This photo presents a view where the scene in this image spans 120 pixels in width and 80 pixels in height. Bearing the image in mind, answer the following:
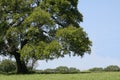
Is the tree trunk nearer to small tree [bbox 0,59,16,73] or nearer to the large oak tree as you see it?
the large oak tree

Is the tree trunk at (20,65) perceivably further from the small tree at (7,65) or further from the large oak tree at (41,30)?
the small tree at (7,65)

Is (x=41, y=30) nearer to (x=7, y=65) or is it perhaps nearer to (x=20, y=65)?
(x=20, y=65)

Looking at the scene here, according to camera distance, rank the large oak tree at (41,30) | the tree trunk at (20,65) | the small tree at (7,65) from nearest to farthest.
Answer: the large oak tree at (41,30) < the tree trunk at (20,65) < the small tree at (7,65)

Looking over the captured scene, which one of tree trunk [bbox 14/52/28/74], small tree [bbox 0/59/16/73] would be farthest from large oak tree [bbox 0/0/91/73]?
small tree [bbox 0/59/16/73]

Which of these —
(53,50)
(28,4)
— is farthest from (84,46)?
(28,4)

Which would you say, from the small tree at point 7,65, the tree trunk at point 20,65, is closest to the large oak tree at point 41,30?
the tree trunk at point 20,65

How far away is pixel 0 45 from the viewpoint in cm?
4612

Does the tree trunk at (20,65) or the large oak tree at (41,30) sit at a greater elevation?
the large oak tree at (41,30)

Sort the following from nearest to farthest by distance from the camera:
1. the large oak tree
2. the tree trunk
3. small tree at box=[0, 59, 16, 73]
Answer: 1. the large oak tree
2. the tree trunk
3. small tree at box=[0, 59, 16, 73]

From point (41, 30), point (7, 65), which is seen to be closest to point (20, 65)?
point (41, 30)

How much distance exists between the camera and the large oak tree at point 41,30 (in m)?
41.9

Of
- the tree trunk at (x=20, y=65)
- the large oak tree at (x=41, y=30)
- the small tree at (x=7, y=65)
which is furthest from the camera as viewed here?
the small tree at (x=7, y=65)

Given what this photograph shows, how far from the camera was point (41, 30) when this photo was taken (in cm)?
4359

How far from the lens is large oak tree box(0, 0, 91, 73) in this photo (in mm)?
41906
